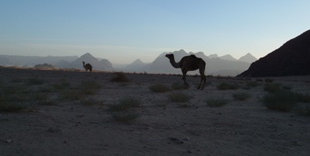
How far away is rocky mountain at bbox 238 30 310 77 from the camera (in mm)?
69750

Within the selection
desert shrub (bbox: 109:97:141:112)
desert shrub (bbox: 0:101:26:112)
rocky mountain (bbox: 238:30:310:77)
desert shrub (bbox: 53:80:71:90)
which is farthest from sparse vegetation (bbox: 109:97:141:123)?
rocky mountain (bbox: 238:30:310:77)

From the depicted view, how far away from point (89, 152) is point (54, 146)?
0.79 meters

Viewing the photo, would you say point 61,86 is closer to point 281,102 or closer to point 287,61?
point 281,102

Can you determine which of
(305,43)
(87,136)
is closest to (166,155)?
(87,136)

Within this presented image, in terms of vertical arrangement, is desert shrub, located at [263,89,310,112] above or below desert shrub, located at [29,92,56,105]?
above

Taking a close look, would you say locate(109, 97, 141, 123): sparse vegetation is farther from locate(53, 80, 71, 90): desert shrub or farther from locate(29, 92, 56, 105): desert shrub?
locate(53, 80, 71, 90): desert shrub

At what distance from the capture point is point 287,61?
73625 millimetres

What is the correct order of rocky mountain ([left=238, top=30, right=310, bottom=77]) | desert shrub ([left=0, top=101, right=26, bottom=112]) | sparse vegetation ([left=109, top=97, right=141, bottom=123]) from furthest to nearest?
rocky mountain ([left=238, top=30, right=310, bottom=77]) < desert shrub ([left=0, top=101, right=26, bottom=112]) < sparse vegetation ([left=109, top=97, right=141, bottom=123])

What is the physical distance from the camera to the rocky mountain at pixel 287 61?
229ft

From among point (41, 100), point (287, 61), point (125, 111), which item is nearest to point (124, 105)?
point (125, 111)

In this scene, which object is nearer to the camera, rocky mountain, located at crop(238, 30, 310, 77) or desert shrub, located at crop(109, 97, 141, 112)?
desert shrub, located at crop(109, 97, 141, 112)

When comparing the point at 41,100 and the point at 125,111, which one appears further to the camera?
the point at 41,100

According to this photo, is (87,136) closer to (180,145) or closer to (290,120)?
(180,145)

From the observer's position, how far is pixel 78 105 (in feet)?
44.5
